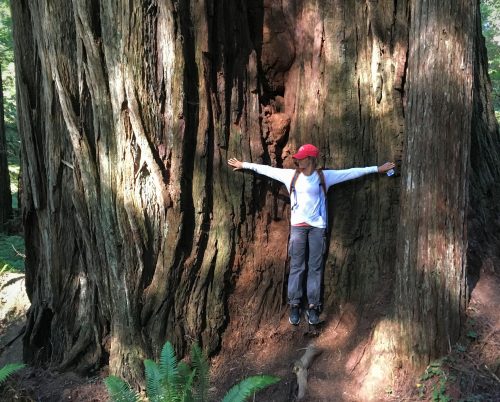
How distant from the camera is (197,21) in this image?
4.53 m

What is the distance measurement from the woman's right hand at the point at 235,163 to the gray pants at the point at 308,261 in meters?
0.78

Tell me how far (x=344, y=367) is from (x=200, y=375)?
A: 1.27m

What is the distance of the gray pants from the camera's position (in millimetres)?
4719

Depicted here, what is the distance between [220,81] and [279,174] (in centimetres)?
103

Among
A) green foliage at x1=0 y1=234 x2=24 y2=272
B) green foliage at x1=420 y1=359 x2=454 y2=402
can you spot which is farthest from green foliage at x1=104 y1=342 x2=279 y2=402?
green foliage at x1=0 y1=234 x2=24 y2=272

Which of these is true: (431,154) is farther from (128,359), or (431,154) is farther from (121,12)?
(128,359)

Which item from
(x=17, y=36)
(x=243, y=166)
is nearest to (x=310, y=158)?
(x=243, y=166)

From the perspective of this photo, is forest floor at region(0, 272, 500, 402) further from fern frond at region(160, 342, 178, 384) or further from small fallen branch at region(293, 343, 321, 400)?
fern frond at region(160, 342, 178, 384)

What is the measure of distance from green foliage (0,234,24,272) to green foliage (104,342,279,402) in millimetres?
5168

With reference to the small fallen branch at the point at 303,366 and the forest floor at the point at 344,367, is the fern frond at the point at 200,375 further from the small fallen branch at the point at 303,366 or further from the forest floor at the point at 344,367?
the small fallen branch at the point at 303,366

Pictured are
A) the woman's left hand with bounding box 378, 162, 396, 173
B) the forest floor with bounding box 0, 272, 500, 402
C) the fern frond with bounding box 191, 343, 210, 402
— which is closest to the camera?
the forest floor with bounding box 0, 272, 500, 402

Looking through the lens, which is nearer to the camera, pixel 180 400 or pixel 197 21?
pixel 180 400

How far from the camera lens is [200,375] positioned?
437 centimetres

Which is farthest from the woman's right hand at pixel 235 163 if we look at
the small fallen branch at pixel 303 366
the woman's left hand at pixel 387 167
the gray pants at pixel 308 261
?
the small fallen branch at pixel 303 366
